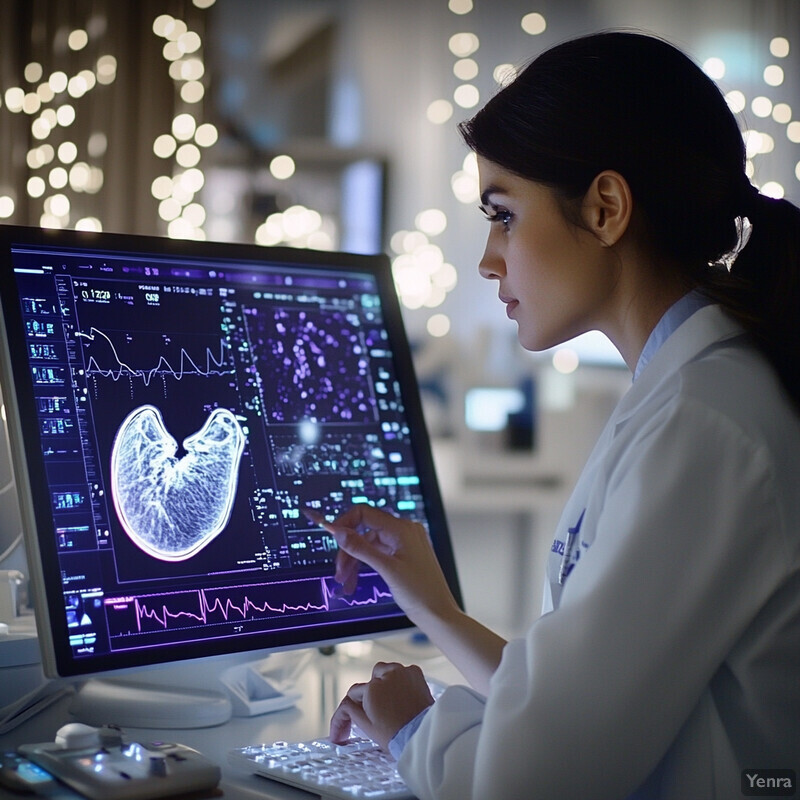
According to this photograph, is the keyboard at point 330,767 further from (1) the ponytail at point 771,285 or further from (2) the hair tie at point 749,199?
(2) the hair tie at point 749,199

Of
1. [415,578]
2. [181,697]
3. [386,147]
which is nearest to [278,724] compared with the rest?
[181,697]

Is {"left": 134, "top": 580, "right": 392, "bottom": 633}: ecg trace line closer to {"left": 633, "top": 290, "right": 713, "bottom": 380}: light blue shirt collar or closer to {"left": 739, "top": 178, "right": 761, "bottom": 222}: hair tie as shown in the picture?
{"left": 633, "top": 290, "right": 713, "bottom": 380}: light blue shirt collar

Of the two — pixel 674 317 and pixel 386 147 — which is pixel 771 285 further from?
pixel 386 147

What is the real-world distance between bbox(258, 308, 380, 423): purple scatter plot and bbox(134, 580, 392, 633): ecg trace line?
0.19 metres

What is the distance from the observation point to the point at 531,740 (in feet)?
2.37

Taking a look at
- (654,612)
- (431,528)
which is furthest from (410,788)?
(431,528)

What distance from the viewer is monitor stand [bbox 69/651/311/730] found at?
3.34 feet

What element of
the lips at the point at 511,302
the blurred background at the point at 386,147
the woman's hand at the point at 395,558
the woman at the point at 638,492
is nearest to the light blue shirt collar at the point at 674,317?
the woman at the point at 638,492

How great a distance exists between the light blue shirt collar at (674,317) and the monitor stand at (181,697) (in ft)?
1.62

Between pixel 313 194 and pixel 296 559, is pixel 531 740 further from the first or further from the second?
pixel 313 194

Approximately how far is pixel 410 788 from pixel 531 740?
0.15 m

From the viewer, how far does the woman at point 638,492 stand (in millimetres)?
727

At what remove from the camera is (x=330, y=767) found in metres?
0.88

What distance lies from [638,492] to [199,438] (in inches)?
18.5
